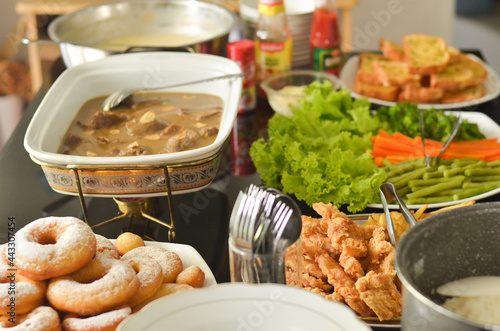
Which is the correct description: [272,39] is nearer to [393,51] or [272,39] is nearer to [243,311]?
[393,51]

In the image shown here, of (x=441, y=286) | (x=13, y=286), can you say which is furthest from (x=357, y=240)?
(x=13, y=286)

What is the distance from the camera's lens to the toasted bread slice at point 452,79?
2.45 metres

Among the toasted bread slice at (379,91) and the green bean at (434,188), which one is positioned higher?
the toasted bread slice at (379,91)

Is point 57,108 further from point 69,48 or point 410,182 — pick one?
point 410,182

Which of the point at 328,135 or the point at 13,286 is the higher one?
the point at 13,286

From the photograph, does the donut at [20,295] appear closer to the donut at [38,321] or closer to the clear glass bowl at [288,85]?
the donut at [38,321]

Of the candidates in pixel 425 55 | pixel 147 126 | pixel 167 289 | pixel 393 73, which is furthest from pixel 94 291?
pixel 425 55

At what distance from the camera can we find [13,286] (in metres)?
1.11

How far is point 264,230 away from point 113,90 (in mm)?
1228

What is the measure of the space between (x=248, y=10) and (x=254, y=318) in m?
1.82

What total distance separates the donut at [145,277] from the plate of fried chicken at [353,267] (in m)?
0.33

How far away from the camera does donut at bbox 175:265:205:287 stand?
4.12 feet

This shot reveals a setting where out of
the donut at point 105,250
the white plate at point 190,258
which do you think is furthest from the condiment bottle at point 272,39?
the donut at point 105,250

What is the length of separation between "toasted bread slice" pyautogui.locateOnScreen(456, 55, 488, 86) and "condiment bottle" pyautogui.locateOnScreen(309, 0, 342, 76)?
58 cm
